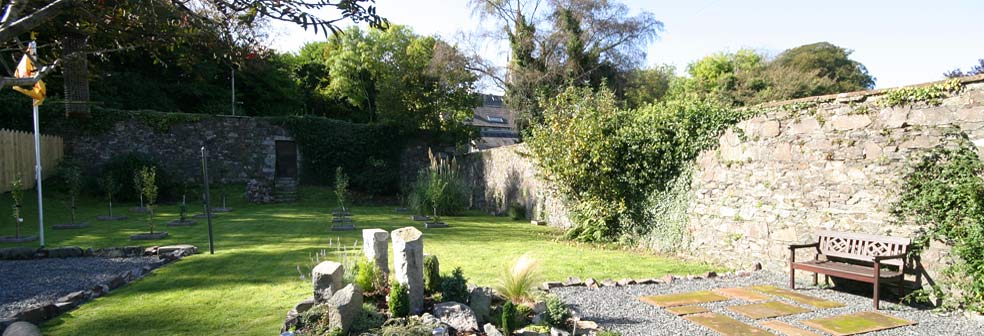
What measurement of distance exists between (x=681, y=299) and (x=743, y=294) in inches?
25.0

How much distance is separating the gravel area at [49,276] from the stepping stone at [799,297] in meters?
6.38

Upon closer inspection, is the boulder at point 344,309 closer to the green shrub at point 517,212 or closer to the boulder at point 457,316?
the boulder at point 457,316

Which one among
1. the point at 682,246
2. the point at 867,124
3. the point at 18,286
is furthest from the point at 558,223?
Result: the point at 18,286

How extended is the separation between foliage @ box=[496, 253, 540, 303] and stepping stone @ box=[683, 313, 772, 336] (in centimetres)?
120

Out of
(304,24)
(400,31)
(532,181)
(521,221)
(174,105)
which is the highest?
(400,31)

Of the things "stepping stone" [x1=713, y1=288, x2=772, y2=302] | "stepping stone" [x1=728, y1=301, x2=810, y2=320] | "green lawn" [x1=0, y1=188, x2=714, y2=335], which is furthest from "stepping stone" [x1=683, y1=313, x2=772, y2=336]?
"green lawn" [x1=0, y1=188, x2=714, y2=335]

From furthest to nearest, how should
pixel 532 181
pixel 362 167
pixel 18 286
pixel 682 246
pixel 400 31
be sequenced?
pixel 400 31 < pixel 362 167 < pixel 532 181 < pixel 682 246 < pixel 18 286

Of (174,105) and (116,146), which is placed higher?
(174,105)

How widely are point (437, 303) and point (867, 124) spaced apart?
162 inches

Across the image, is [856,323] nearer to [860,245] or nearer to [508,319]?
[860,245]

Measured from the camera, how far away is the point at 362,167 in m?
18.9

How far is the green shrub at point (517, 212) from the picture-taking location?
40.1 ft

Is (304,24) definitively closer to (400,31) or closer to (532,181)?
(532,181)

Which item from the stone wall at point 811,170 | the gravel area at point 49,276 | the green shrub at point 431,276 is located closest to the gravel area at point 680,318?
the stone wall at point 811,170
